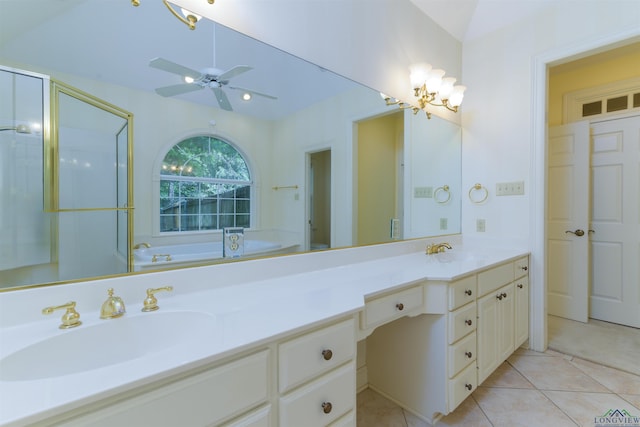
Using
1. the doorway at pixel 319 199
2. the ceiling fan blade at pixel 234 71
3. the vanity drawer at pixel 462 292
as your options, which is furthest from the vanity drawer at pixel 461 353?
the ceiling fan blade at pixel 234 71

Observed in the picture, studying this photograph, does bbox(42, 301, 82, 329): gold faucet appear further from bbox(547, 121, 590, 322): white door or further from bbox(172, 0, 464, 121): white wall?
bbox(547, 121, 590, 322): white door

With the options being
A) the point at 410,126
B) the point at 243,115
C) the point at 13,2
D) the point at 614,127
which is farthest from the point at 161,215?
the point at 614,127

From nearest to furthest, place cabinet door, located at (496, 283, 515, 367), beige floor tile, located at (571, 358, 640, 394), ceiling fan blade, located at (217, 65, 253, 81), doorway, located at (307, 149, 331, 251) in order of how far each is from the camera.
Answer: ceiling fan blade, located at (217, 65, 253, 81)
doorway, located at (307, 149, 331, 251)
beige floor tile, located at (571, 358, 640, 394)
cabinet door, located at (496, 283, 515, 367)

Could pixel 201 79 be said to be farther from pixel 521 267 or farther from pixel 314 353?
pixel 521 267

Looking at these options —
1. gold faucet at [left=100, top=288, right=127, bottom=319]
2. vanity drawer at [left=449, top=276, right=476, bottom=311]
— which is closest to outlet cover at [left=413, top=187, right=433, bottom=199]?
vanity drawer at [left=449, top=276, right=476, bottom=311]

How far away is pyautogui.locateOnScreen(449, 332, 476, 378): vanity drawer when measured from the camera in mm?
1418

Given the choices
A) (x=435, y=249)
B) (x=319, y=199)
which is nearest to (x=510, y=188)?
(x=435, y=249)

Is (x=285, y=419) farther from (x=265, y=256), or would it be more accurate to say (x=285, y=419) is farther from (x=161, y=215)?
(x=161, y=215)

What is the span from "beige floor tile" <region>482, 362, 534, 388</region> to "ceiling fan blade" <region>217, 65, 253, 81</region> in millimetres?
2257

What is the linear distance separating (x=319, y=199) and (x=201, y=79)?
2.70 feet

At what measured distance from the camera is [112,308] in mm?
885

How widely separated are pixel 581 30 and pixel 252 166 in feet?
8.05

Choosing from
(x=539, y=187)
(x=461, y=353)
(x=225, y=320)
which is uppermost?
(x=539, y=187)

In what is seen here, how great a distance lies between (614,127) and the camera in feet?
8.54
